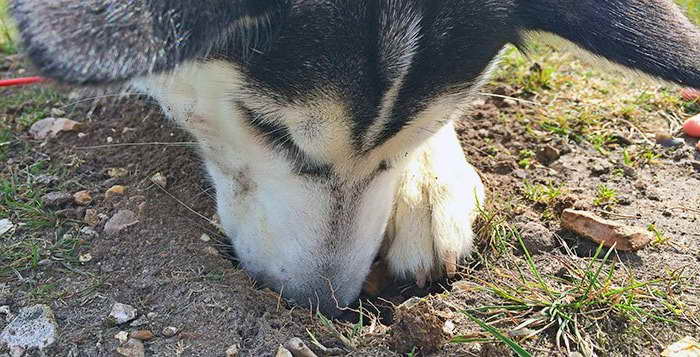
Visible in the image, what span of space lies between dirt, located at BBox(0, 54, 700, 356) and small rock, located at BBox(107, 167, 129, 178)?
0.02 metres

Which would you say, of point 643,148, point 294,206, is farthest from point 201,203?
point 643,148

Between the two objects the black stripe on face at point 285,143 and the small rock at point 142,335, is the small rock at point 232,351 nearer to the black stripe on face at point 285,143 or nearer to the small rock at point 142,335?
the small rock at point 142,335

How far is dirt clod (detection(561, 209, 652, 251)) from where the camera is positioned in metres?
2.58

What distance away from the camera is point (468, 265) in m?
2.65

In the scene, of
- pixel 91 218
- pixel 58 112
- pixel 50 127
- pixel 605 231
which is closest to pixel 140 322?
pixel 91 218

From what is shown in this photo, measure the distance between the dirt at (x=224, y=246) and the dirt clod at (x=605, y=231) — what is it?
43 mm

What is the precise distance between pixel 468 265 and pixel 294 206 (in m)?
0.70

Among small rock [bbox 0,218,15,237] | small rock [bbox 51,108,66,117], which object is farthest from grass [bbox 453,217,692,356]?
small rock [bbox 51,108,66,117]

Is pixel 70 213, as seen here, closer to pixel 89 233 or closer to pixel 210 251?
pixel 89 233

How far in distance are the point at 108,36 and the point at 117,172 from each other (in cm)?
150

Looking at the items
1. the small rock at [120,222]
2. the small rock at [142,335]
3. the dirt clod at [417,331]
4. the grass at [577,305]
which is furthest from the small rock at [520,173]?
the small rock at [142,335]

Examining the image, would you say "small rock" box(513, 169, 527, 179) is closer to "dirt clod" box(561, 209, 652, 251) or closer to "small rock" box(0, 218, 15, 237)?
"dirt clod" box(561, 209, 652, 251)

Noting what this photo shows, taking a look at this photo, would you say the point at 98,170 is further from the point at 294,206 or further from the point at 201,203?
the point at 294,206

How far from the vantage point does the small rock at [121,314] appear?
2242mm
